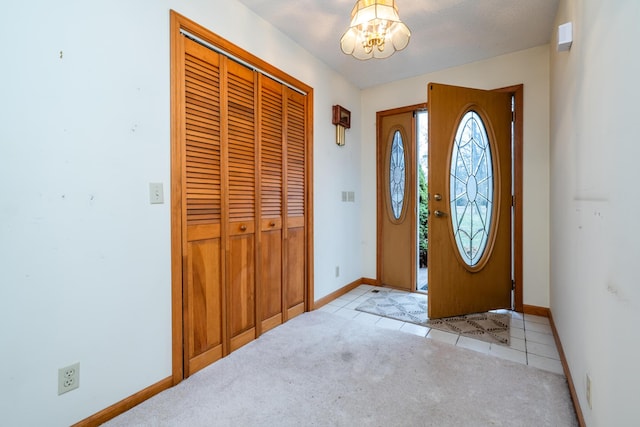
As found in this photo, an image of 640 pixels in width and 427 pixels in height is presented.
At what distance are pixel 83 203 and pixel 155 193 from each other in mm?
328

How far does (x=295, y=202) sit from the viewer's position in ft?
8.79

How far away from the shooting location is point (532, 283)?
8.96 feet

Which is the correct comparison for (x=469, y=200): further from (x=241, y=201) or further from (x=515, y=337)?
(x=241, y=201)

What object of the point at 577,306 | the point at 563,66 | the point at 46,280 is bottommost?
the point at 577,306

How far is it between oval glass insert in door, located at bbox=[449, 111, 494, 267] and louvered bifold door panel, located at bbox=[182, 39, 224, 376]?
7.02ft

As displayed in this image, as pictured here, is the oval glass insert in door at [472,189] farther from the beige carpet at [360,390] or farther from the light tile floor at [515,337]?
the beige carpet at [360,390]

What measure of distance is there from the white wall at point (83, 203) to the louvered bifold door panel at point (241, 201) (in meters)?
0.45

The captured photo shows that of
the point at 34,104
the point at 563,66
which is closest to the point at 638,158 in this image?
the point at 563,66

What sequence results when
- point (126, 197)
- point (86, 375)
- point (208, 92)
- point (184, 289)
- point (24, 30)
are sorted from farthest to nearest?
point (208, 92) → point (184, 289) → point (126, 197) → point (86, 375) → point (24, 30)

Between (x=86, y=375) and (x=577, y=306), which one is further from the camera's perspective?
(x=577, y=306)

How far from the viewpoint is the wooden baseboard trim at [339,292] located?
294 cm

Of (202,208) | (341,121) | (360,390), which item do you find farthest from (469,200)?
(202,208)

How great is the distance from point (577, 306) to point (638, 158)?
107 centimetres

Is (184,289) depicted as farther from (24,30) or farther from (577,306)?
(577,306)
